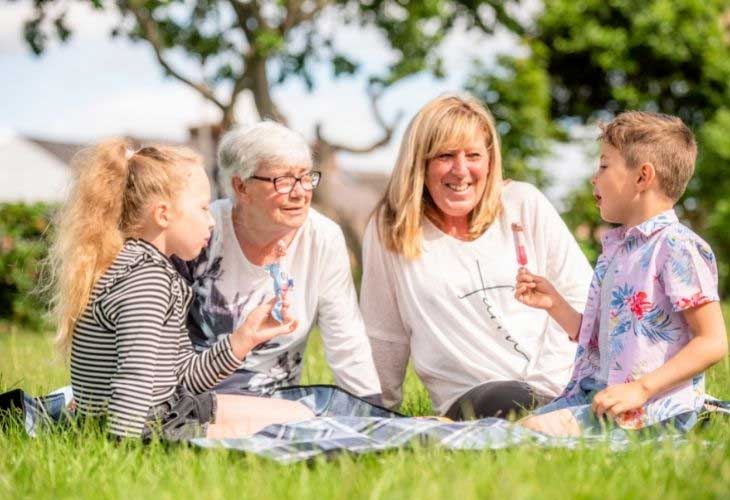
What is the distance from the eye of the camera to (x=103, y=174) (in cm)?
396

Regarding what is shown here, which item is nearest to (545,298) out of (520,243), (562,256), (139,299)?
(520,243)

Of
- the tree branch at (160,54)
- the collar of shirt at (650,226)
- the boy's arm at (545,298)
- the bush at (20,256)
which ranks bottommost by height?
the bush at (20,256)

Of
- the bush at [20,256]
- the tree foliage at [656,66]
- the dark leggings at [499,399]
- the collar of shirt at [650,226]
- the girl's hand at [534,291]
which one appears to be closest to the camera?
the collar of shirt at [650,226]

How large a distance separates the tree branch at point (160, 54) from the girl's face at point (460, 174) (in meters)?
9.67

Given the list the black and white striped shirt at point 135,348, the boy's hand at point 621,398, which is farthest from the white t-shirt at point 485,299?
the black and white striped shirt at point 135,348

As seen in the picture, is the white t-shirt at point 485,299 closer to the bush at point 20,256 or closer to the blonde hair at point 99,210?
the blonde hair at point 99,210

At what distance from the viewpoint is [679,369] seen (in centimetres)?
360

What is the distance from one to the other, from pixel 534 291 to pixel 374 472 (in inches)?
52.6

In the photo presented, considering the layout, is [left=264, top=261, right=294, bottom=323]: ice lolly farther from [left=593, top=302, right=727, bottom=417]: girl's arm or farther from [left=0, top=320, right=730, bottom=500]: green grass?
[left=593, top=302, right=727, bottom=417]: girl's arm

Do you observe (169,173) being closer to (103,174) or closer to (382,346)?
(103,174)

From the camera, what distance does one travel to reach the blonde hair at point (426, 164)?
4.66 metres

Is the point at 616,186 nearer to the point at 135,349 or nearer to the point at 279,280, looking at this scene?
the point at 279,280

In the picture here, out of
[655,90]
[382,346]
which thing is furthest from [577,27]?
[382,346]

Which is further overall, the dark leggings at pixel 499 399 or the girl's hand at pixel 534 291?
the dark leggings at pixel 499 399
